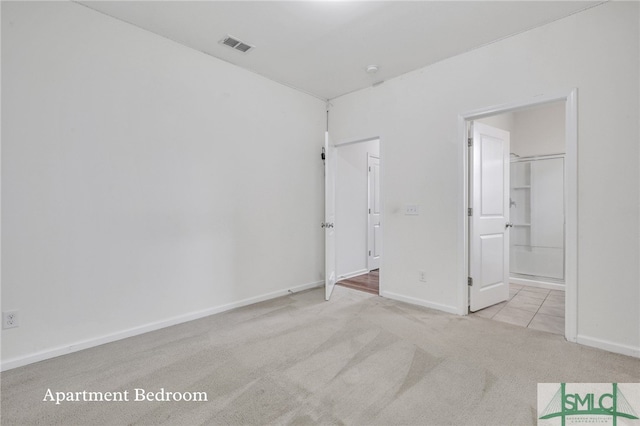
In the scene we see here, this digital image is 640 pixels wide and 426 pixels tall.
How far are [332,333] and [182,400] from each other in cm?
129

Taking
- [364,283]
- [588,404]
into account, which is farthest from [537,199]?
[588,404]

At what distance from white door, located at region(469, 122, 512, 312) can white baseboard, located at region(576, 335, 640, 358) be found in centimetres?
92

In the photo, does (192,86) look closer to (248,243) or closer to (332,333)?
(248,243)

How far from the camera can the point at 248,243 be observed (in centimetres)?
348

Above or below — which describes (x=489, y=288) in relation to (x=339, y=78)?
below

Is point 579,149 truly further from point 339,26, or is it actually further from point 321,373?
point 321,373

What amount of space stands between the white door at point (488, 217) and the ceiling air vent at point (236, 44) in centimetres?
244

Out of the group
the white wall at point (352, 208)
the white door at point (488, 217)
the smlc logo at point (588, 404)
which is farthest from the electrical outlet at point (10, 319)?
the white door at point (488, 217)

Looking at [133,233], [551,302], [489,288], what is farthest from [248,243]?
[551,302]

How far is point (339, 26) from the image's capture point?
2656mm

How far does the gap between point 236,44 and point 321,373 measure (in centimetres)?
297

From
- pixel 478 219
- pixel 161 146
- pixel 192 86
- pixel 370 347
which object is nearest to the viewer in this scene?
pixel 370 347

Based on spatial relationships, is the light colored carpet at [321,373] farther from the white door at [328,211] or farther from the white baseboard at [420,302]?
the white door at [328,211]

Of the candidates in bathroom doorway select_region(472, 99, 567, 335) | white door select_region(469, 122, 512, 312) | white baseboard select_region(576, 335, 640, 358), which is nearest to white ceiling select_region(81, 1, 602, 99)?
white door select_region(469, 122, 512, 312)
